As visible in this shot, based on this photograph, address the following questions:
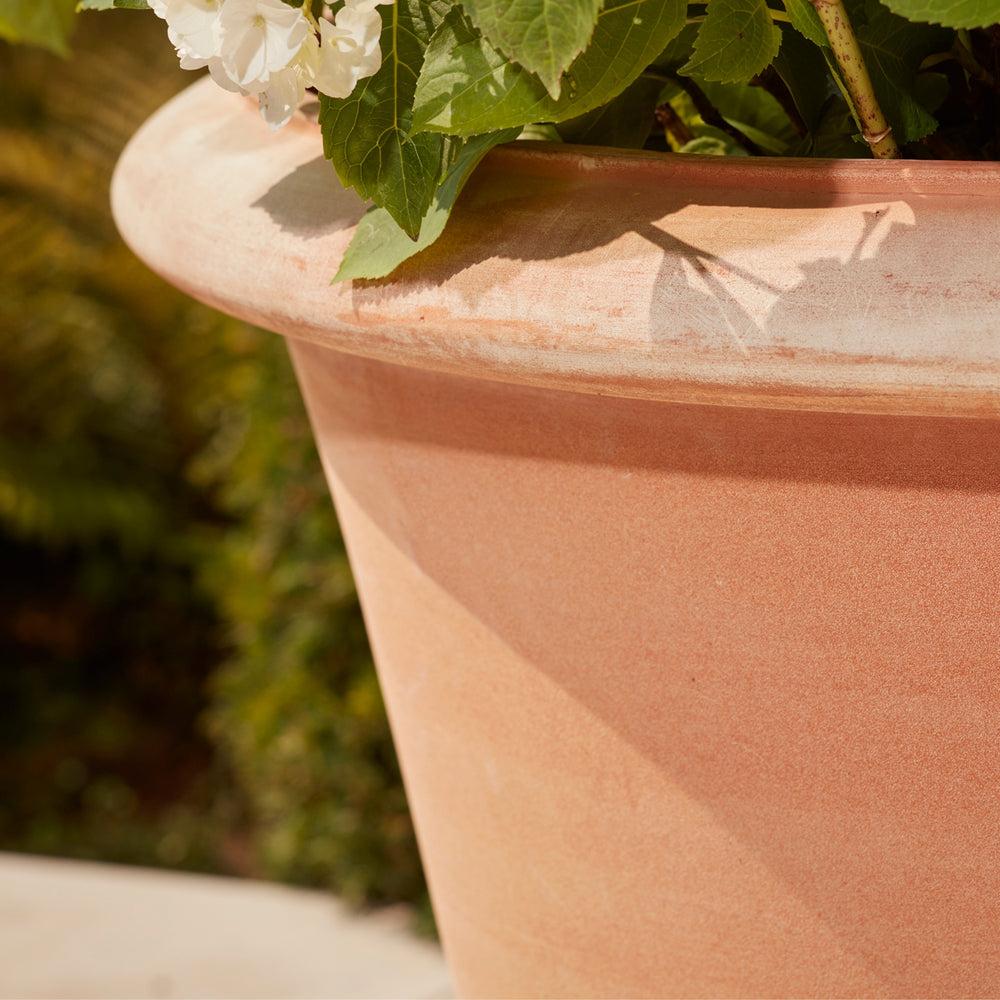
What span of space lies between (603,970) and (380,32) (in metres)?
0.49

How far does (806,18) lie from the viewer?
1.67 feet

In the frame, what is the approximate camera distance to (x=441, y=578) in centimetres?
65

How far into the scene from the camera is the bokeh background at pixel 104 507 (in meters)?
2.94

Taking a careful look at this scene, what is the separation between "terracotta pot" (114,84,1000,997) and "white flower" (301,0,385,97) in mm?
82

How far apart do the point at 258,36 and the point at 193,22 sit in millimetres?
35

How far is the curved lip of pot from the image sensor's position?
46 cm

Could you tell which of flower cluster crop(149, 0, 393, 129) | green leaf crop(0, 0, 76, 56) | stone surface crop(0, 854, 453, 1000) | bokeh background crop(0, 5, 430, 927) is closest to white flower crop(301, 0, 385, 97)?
flower cluster crop(149, 0, 393, 129)

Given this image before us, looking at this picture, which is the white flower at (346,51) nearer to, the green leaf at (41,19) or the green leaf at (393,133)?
the green leaf at (393,133)

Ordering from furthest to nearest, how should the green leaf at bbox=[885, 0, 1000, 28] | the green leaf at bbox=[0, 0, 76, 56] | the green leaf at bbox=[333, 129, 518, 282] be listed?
the green leaf at bbox=[0, 0, 76, 56]
the green leaf at bbox=[333, 129, 518, 282]
the green leaf at bbox=[885, 0, 1000, 28]

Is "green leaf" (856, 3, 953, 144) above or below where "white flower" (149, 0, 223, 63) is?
below

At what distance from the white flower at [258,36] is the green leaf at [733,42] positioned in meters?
0.16

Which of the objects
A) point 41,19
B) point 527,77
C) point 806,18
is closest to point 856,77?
point 806,18

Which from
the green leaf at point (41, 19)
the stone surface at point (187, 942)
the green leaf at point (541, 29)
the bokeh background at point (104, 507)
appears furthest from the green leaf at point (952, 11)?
the bokeh background at point (104, 507)

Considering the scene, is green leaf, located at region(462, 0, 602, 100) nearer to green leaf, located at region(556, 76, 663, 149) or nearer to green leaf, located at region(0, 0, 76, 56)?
green leaf, located at region(556, 76, 663, 149)
